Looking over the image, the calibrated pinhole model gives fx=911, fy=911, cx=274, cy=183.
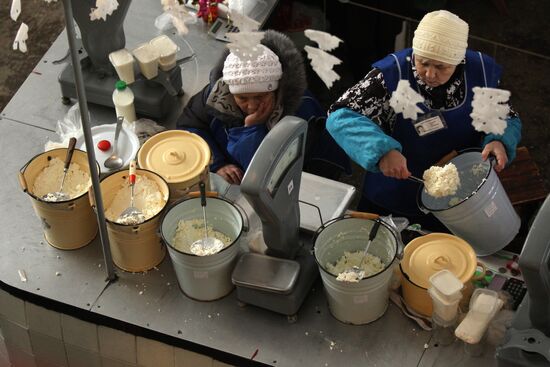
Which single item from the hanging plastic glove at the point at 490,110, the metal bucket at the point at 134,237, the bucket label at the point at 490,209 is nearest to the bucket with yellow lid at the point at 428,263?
the bucket label at the point at 490,209

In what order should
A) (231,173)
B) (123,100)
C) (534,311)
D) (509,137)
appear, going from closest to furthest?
(534,311)
(509,137)
(231,173)
(123,100)

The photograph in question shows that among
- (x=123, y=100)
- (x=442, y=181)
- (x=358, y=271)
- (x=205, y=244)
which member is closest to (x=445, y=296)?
(x=358, y=271)

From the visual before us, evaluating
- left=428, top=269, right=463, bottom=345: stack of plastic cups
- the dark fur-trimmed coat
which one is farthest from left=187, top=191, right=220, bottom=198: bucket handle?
left=428, top=269, right=463, bottom=345: stack of plastic cups

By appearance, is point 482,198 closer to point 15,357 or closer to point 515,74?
point 15,357

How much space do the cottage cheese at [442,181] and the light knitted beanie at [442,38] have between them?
32 centimetres

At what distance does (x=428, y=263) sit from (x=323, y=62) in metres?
0.65

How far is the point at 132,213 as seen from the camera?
2756mm

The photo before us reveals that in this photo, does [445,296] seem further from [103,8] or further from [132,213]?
→ [103,8]

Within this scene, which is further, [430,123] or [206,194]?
[430,123]

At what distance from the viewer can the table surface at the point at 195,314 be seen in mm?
2607

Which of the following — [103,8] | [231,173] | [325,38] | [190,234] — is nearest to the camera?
[325,38]

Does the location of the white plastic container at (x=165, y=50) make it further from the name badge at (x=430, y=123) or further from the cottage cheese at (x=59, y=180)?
the name badge at (x=430, y=123)

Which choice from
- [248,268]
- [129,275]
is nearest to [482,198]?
[248,268]

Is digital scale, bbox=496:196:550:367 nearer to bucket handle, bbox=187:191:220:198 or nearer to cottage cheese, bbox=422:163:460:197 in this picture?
cottage cheese, bbox=422:163:460:197
